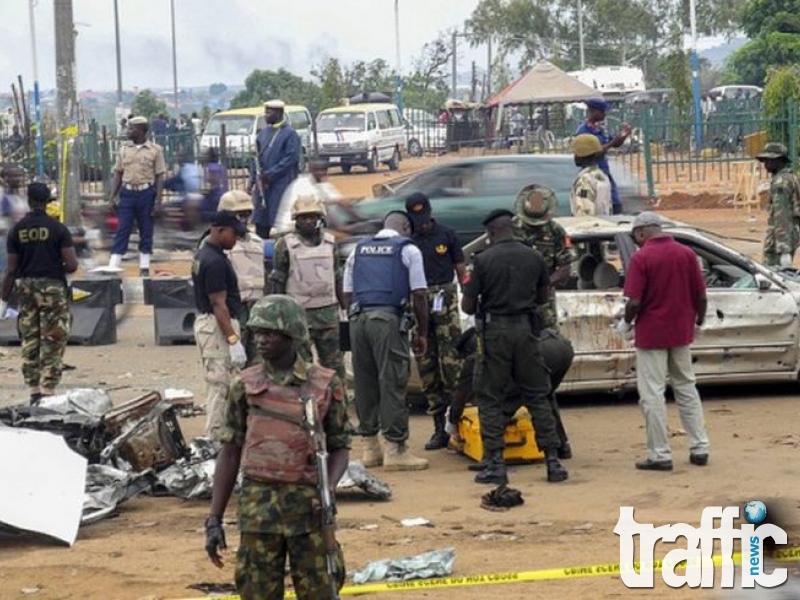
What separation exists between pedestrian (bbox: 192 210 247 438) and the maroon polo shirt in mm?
2635

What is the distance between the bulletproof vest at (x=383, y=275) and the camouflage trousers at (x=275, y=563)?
4.96 m

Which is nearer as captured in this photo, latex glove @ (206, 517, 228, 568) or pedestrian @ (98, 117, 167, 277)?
latex glove @ (206, 517, 228, 568)

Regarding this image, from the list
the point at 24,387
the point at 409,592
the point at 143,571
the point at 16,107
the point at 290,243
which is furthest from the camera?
the point at 16,107

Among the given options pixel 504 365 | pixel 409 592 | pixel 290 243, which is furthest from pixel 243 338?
pixel 409 592

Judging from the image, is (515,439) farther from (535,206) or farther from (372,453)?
(535,206)

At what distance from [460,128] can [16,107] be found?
40.5 feet

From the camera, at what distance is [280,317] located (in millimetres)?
6496

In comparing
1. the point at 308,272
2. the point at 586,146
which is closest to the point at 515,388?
the point at 308,272

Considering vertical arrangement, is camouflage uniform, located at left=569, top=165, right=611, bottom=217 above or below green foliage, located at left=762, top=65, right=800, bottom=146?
below

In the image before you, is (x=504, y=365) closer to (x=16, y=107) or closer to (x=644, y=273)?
(x=644, y=273)

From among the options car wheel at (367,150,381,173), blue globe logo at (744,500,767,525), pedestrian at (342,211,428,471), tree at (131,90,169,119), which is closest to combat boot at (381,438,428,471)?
pedestrian at (342,211,428,471)

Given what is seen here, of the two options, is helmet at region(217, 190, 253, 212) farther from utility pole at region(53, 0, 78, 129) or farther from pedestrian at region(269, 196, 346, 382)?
utility pole at region(53, 0, 78, 129)

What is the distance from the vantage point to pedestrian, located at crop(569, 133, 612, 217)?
15750 mm

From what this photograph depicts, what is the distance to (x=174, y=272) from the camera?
74.6 ft
